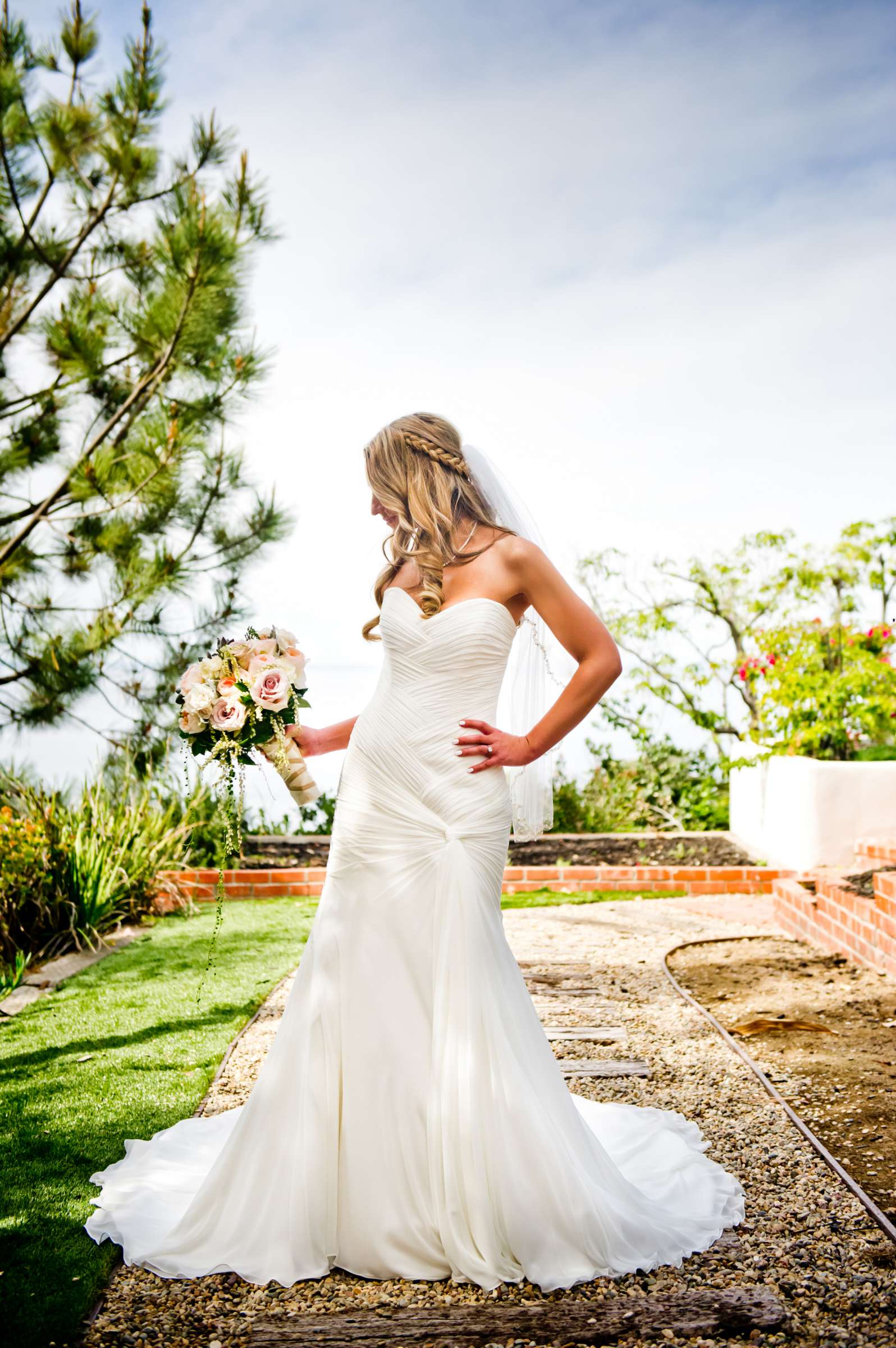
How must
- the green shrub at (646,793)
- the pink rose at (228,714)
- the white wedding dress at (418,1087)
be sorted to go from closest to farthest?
the white wedding dress at (418,1087)
the pink rose at (228,714)
the green shrub at (646,793)

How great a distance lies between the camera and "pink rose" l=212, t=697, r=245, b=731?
2.85 metres

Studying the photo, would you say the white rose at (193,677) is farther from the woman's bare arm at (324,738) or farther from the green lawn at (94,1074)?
the green lawn at (94,1074)

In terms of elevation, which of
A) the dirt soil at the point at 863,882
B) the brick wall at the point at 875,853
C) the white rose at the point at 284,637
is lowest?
the dirt soil at the point at 863,882

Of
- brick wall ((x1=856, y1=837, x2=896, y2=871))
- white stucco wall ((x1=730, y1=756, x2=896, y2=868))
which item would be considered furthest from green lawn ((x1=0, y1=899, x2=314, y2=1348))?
white stucco wall ((x1=730, y1=756, x2=896, y2=868))

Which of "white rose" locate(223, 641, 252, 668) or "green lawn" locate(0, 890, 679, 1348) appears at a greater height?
"white rose" locate(223, 641, 252, 668)

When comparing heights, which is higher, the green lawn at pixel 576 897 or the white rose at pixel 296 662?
the white rose at pixel 296 662

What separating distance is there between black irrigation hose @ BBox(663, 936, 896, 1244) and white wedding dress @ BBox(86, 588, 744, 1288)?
1.50 feet

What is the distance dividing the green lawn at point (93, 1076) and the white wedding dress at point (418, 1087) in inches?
8.6

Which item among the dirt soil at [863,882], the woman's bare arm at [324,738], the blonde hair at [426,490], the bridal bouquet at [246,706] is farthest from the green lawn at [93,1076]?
the dirt soil at [863,882]

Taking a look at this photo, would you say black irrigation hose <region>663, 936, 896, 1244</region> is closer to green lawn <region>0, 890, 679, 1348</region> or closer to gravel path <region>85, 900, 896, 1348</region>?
gravel path <region>85, 900, 896, 1348</region>

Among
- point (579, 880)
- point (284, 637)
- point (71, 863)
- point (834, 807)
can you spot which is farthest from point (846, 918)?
point (71, 863)

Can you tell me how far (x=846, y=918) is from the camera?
6.52 m

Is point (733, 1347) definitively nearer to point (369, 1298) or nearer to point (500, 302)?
point (369, 1298)

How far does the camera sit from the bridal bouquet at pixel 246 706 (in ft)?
9.48
